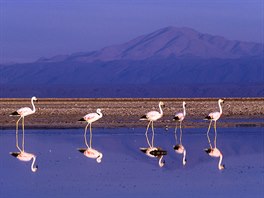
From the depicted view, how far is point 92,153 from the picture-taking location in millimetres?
24047

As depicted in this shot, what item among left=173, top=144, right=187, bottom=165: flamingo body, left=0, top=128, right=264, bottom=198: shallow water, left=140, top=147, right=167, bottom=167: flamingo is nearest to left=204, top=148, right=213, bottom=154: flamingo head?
left=0, top=128, right=264, bottom=198: shallow water

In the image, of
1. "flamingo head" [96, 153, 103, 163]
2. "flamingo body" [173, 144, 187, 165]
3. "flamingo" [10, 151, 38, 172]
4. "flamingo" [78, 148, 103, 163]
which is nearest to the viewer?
"flamingo head" [96, 153, 103, 163]

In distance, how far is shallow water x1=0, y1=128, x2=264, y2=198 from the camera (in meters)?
16.9

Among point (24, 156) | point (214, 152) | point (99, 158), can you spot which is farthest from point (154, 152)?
point (24, 156)

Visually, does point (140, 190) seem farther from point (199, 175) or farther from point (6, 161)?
point (6, 161)

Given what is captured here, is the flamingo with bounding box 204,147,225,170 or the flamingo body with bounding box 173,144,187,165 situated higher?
the flamingo with bounding box 204,147,225,170

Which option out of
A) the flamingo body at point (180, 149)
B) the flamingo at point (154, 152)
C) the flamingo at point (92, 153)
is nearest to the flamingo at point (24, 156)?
the flamingo at point (92, 153)

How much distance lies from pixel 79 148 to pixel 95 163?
3.98 meters

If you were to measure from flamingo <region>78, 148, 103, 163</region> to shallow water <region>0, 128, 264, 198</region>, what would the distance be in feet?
0.48

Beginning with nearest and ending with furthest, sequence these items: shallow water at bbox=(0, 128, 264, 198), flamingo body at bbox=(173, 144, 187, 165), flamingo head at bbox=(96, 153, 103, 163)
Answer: shallow water at bbox=(0, 128, 264, 198) → flamingo head at bbox=(96, 153, 103, 163) → flamingo body at bbox=(173, 144, 187, 165)

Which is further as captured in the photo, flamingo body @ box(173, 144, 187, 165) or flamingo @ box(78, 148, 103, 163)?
flamingo body @ box(173, 144, 187, 165)

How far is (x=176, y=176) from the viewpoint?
62.6 feet

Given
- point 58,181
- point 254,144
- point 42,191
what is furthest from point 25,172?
point 254,144

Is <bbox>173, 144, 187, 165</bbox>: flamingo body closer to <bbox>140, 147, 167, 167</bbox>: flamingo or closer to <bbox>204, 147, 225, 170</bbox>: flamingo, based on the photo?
<bbox>140, 147, 167, 167</bbox>: flamingo
